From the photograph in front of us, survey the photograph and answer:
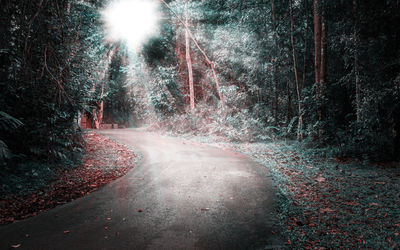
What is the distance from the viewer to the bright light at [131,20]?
16203 millimetres

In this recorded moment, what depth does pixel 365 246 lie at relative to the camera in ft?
9.80

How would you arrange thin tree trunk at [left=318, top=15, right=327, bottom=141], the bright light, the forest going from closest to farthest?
the forest < thin tree trunk at [left=318, top=15, right=327, bottom=141] < the bright light

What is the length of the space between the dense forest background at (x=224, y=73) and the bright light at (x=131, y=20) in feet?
2.32

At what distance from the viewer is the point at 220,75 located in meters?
19.0

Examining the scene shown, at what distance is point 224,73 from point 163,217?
16162 mm

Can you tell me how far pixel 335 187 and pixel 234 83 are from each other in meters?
14.5

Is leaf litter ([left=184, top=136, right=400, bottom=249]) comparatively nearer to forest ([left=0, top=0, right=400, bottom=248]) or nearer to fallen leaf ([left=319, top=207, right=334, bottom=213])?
fallen leaf ([left=319, top=207, right=334, bottom=213])

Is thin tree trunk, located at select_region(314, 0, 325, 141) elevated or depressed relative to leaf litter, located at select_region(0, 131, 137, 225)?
elevated

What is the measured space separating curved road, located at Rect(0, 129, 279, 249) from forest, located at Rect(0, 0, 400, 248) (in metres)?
1.82

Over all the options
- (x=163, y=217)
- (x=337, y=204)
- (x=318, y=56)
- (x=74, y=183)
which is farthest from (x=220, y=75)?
(x=163, y=217)

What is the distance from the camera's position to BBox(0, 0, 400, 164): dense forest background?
577 centimetres

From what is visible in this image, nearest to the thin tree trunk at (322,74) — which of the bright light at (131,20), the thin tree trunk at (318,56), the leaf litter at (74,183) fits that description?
the thin tree trunk at (318,56)

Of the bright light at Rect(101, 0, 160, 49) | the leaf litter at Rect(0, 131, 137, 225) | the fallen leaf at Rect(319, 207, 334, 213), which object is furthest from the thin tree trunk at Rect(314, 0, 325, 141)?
the bright light at Rect(101, 0, 160, 49)

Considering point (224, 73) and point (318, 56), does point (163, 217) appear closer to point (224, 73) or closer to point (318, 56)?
point (318, 56)
